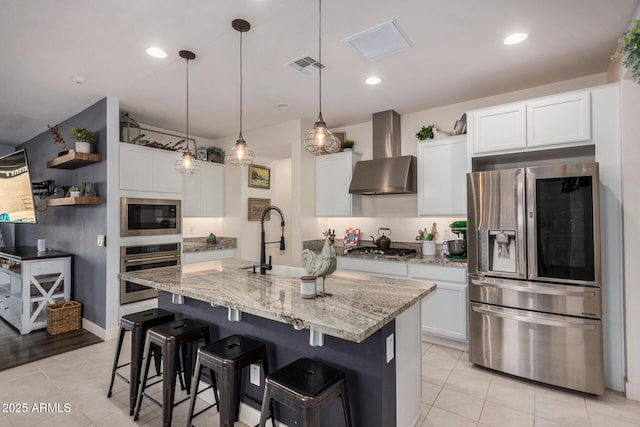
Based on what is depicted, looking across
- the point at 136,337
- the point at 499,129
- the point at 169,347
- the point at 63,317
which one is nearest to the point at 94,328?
the point at 63,317

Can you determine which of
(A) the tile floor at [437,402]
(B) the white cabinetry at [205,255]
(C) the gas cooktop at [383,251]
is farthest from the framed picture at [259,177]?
(A) the tile floor at [437,402]

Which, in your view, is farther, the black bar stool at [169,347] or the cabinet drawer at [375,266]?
the cabinet drawer at [375,266]

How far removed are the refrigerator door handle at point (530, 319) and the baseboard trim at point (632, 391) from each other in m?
0.51

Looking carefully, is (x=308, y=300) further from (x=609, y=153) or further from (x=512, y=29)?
(x=609, y=153)

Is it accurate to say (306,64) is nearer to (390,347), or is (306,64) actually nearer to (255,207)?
(390,347)

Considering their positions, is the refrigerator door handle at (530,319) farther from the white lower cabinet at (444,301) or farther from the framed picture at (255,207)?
the framed picture at (255,207)

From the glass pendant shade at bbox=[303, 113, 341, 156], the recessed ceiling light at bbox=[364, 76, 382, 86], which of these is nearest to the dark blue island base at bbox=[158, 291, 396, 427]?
the glass pendant shade at bbox=[303, 113, 341, 156]

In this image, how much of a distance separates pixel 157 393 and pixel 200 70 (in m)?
2.85

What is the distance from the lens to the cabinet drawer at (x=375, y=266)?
3.71m

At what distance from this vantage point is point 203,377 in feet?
8.27

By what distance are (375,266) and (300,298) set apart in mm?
2246

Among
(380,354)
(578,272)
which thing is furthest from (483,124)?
(380,354)

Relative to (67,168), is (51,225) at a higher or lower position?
lower

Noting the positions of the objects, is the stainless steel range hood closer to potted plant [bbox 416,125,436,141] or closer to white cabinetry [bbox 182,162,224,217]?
potted plant [bbox 416,125,436,141]
